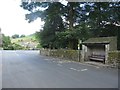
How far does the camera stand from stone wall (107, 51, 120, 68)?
20.3 metres

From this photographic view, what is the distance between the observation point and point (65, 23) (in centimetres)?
3731

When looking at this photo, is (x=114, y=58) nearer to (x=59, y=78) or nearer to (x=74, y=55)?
(x=74, y=55)

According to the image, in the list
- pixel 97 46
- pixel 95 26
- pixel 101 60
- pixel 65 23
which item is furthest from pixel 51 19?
pixel 101 60

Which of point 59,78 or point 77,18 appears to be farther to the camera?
point 77,18

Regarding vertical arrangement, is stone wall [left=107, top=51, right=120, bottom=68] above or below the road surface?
above

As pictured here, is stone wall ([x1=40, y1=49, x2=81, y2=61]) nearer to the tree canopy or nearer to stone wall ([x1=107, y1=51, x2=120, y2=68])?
the tree canopy

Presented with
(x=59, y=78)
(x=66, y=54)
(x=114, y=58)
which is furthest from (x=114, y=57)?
(x=66, y=54)

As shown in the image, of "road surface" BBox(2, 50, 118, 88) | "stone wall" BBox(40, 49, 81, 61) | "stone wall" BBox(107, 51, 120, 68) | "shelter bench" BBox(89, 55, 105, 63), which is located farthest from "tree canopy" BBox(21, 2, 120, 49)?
"road surface" BBox(2, 50, 118, 88)

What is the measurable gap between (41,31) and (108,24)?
11.4m

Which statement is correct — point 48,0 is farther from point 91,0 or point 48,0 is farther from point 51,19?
point 91,0

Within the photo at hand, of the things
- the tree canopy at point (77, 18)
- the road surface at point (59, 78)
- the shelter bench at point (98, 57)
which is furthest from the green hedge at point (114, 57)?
the tree canopy at point (77, 18)

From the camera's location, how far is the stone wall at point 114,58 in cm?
2034

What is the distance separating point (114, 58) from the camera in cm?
2097

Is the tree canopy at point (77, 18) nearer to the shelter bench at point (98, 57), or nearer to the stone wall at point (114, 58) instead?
the shelter bench at point (98, 57)
